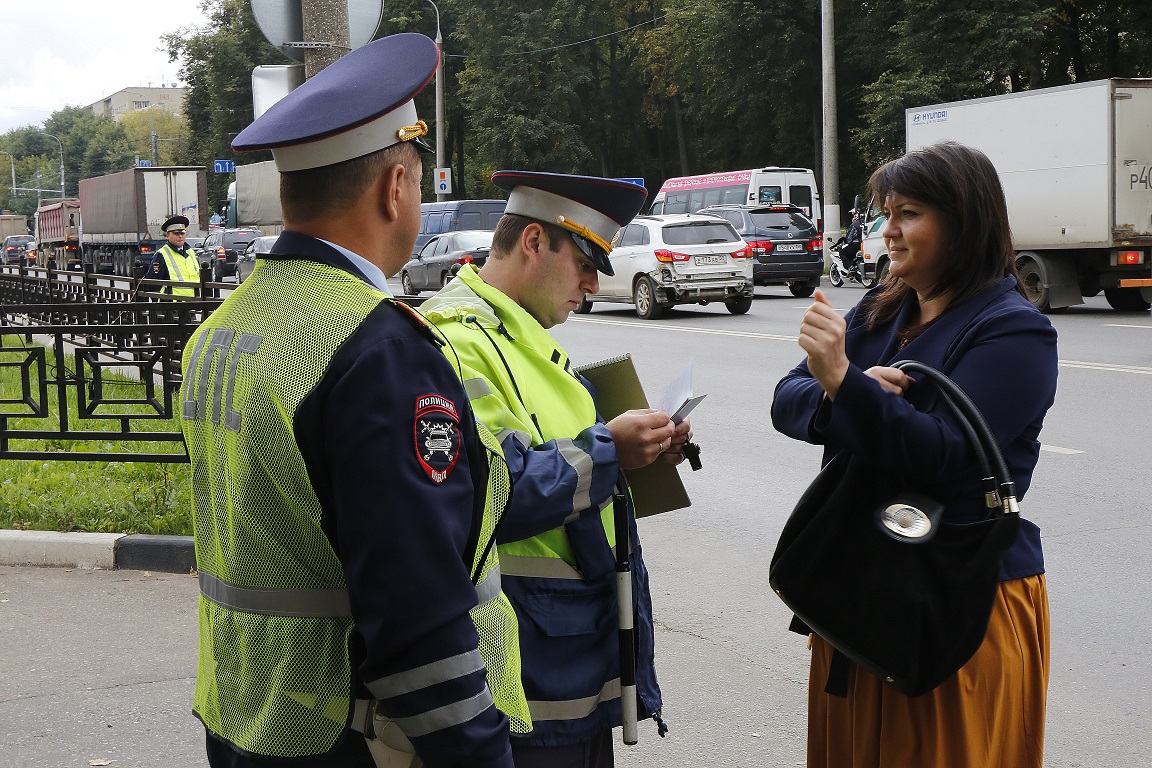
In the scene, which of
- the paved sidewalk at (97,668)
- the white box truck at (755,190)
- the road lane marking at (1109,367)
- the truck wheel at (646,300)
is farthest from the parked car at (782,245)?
the paved sidewalk at (97,668)

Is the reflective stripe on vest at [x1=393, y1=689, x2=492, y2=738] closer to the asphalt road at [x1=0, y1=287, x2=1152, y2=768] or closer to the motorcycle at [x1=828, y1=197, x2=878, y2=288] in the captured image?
the asphalt road at [x1=0, y1=287, x2=1152, y2=768]

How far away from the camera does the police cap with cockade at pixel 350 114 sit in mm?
1768

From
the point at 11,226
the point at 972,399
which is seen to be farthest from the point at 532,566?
the point at 11,226

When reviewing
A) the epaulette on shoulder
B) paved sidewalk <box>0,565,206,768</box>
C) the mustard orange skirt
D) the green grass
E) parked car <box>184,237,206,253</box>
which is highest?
parked car <box>184,237,206,253</box>

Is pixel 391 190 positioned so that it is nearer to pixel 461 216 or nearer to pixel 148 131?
pixel 461 216

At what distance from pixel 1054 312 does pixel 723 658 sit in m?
14.8

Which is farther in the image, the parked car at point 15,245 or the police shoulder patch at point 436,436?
the parked car at point 15,245

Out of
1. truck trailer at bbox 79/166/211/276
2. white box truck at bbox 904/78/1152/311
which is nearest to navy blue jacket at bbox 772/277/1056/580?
white box truck at bbox 904/78/1152/311

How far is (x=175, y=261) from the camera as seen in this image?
525 inches

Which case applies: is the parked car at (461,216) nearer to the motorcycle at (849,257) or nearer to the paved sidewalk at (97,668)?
the motorcycle at (849,257)

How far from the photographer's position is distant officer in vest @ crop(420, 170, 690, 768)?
2229mm

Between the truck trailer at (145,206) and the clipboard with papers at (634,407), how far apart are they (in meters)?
39.3

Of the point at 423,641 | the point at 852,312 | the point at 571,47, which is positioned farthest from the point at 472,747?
the point at 571,47

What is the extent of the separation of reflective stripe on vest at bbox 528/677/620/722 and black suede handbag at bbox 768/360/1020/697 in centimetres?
42
